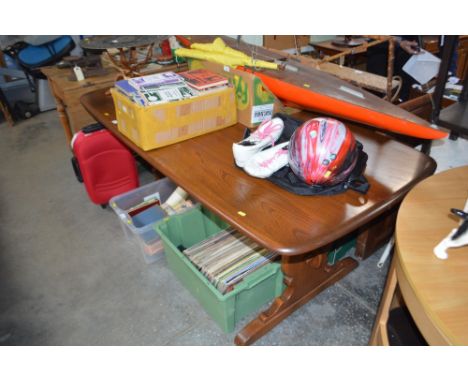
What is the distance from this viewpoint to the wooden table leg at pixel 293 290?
1.43 meters

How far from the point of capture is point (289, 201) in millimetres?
1071

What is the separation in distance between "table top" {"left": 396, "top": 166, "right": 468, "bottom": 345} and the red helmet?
0.21 metres

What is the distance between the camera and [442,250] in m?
0.81

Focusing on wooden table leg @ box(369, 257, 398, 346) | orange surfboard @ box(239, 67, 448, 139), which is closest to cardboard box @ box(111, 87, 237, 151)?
orange surfboard @ box(239, 67, 448, 139)

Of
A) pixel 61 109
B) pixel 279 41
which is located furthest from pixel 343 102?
pixel 279 41

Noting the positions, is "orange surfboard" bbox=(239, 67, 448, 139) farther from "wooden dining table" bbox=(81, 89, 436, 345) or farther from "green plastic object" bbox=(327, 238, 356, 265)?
"green plastic object" bbox=(327, 238, 356, 265)

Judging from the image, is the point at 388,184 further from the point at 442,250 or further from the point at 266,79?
the point at 266,79

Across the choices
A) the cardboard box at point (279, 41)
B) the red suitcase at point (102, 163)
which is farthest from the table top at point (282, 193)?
the cardboard box at point (279, 41)

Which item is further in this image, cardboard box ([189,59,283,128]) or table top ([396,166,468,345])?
cardboard box ([189,59,283,128])

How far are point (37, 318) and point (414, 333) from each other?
1.56 meters

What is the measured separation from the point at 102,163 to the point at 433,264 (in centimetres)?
186

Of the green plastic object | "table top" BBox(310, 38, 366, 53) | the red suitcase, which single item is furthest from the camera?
"table top" BBox(310, 38, 366, 53)

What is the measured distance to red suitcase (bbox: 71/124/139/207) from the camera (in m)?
2.02

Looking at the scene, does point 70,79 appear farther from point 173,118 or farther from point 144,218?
point 173,118
